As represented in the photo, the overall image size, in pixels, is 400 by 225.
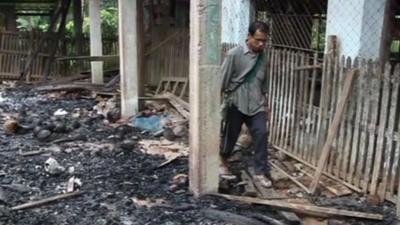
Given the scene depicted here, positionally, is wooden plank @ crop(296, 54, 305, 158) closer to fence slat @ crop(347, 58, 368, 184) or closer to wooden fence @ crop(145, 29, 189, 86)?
fence slat @ crop(347, 58, 368, 184)

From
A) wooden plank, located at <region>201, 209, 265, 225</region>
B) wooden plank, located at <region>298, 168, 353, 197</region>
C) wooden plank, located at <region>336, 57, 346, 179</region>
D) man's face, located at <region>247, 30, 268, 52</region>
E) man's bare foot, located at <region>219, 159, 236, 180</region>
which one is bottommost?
wooden plank, located at <region>201, 209, 265, 225</region>

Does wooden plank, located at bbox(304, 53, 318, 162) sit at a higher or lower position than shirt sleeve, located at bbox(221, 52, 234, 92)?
lower

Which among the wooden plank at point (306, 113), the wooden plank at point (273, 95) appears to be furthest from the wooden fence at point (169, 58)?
the wooden plank at point (306, 113)

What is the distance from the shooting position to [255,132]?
18.8 feet

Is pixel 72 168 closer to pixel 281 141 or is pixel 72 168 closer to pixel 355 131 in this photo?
pixel 281 141

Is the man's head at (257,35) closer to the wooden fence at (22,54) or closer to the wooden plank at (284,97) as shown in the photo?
the wooden plank at (284,97)

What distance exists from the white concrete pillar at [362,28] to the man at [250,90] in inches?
47.8

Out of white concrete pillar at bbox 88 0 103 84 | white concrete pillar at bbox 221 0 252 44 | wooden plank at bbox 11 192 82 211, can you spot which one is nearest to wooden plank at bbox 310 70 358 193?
wooden plank at bbox 11 192 82 211

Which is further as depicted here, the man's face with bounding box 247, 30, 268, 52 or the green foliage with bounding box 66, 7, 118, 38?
the green foliage with bounding box 66, 7, 118, 38

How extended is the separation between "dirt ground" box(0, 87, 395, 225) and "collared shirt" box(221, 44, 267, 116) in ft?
3.23

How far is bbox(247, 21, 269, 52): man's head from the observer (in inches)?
212

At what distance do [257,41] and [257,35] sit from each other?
3.6 inches

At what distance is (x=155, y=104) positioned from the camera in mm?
10625

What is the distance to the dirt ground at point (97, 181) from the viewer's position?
493 centimetres
